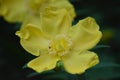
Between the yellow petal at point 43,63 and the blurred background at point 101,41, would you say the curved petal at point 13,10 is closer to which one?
the blurred background at point 101,41

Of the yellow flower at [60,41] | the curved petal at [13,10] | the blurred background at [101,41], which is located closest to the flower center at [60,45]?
the yellow flower at [60,41]

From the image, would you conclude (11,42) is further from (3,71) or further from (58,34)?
(58,34)

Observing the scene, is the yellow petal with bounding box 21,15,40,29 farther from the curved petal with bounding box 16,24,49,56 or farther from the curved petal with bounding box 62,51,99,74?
the curved petal with bounding box 62,51,99,74

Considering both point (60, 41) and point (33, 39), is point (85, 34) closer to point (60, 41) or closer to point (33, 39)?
point (60, 41)

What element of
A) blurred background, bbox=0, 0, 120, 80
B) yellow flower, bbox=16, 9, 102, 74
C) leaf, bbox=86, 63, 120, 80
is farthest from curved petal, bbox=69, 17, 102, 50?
blurred background, bbox=0, 0, 120, 80

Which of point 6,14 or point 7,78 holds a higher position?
point 6,14

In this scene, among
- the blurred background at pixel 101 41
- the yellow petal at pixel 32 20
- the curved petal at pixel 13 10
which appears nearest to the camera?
the yellow petal at pixel 32 20

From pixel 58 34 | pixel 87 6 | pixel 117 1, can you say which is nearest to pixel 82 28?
pixel 58 34

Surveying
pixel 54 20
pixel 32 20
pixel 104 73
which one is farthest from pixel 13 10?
pixel 54 20
